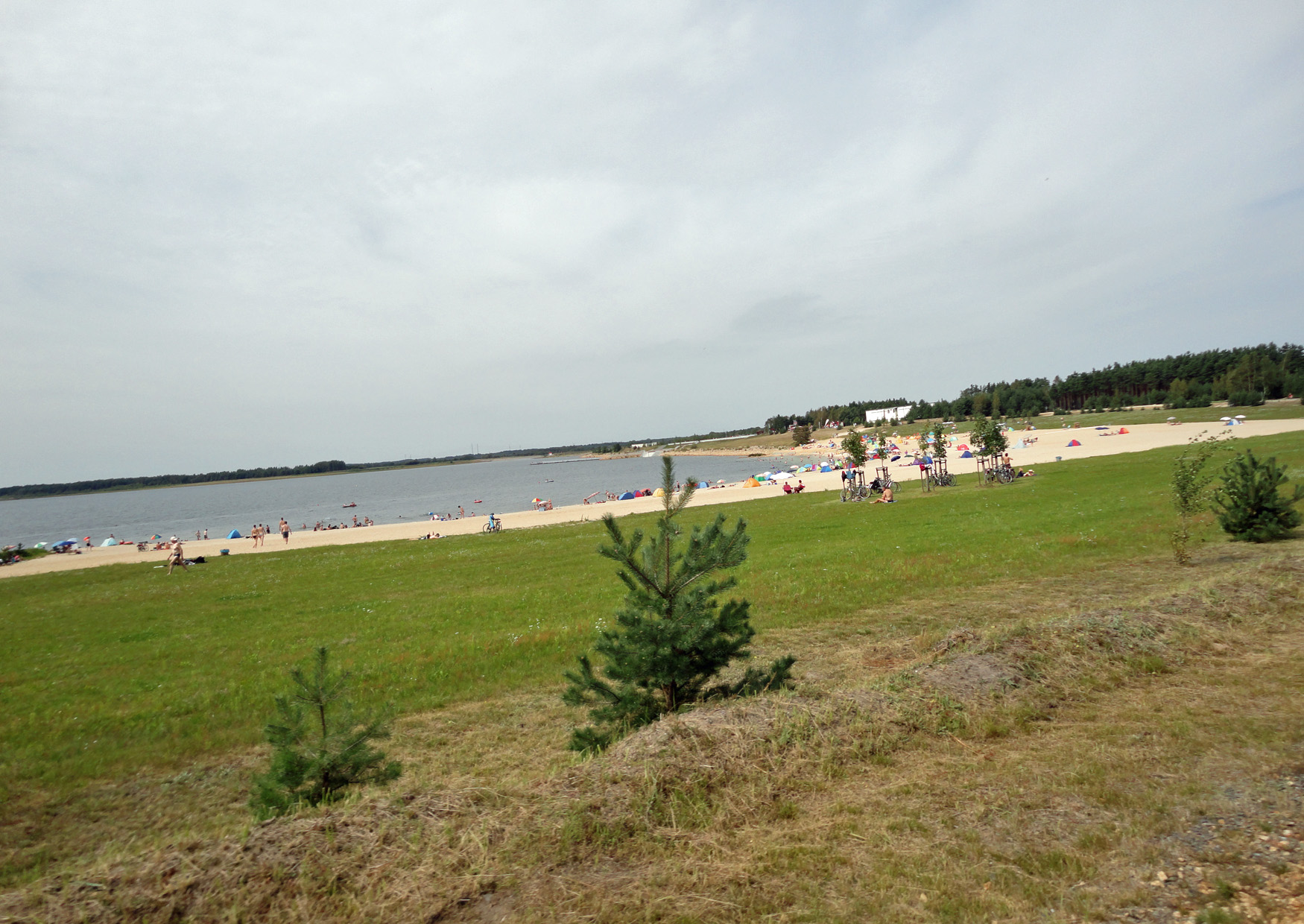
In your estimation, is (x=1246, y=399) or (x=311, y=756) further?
(x=1246, y=399)

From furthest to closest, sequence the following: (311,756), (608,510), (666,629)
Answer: (608,510) < (666,629) < (311,756)

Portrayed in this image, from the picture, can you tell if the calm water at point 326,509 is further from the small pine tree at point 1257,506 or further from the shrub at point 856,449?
the small pine tree at point 1257,506

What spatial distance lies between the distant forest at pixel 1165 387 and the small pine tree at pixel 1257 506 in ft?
322

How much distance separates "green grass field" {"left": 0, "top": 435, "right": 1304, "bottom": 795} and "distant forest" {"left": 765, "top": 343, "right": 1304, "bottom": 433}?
94.8 metres

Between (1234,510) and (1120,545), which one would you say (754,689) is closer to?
(1120,545)

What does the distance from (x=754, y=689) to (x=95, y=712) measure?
1075 centimetres

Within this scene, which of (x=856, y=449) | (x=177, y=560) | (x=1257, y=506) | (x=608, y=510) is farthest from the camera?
(x=856, y=449)

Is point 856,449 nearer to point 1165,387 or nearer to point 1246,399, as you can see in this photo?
point 1246,399

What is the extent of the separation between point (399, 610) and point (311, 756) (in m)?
12.8

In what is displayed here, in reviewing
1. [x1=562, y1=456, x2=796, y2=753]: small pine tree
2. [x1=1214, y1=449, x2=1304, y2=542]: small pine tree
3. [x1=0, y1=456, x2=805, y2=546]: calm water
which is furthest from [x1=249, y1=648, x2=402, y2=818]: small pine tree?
[x1=0, y1=456, x2=805, y2=546]: calm water

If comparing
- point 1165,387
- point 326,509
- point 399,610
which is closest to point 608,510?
point 399,610

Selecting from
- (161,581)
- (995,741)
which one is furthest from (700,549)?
(161,581)

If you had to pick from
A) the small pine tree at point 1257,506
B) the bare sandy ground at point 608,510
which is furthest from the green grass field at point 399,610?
the bare sandy ground at point 608,510

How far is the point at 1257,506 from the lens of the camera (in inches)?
583
